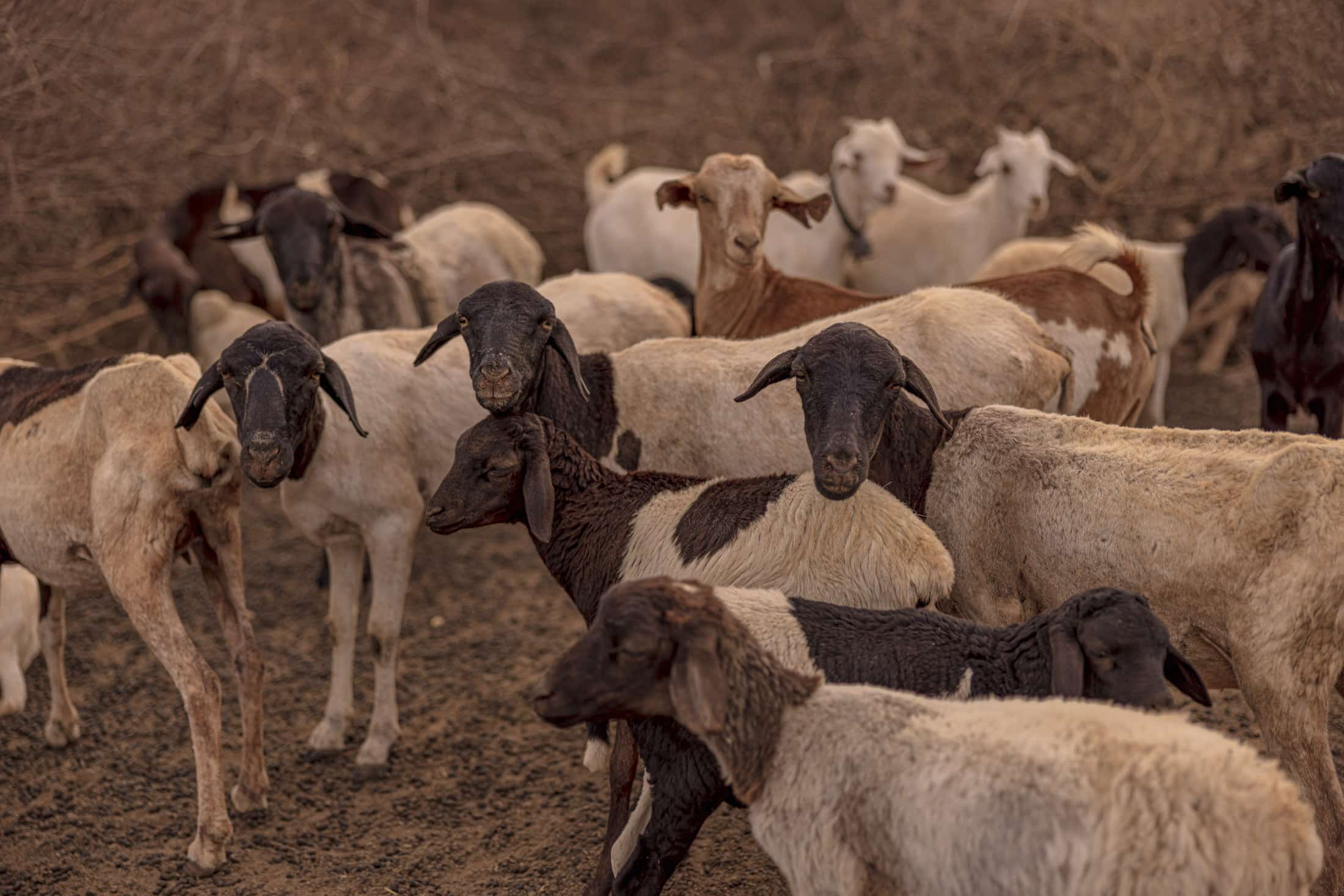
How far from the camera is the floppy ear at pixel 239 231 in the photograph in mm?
7320

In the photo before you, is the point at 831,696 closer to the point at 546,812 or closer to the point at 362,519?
the point at 546,812

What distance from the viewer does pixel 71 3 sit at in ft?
29.7

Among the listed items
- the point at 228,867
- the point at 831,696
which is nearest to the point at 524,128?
the point at 228,867

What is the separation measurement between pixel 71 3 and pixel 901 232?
20.0 ft

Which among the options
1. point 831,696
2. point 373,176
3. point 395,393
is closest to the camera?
point 831,696

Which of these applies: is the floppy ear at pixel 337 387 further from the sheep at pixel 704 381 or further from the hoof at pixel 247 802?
the hoof at pixel 247 802

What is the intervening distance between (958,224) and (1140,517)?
6.11 metres

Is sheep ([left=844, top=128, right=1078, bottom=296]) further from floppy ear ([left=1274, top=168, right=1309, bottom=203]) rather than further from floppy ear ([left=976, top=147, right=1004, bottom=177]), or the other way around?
floppy ear ([left=1274, top=168, right=1309, bottom=203])

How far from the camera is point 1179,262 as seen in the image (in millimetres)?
9352

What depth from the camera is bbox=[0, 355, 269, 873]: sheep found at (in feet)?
16.6

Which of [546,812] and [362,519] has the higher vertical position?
[362,519]

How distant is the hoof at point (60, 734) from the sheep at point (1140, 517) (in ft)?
12.1

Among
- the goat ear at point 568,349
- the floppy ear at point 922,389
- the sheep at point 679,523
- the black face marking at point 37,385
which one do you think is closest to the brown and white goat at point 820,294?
the floppy ear at point 922,389

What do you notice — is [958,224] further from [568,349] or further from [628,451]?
[568,349]
